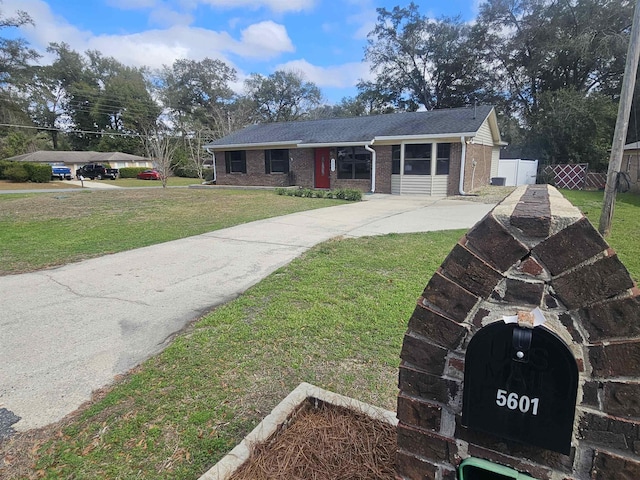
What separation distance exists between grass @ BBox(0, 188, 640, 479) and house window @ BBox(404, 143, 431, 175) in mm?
11488

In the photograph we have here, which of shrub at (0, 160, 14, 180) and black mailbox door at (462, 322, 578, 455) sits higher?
shrub at (0, 160, 14, 180)

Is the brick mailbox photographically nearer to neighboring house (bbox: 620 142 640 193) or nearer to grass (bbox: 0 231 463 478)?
grass (bbox: 0 231 463 478)

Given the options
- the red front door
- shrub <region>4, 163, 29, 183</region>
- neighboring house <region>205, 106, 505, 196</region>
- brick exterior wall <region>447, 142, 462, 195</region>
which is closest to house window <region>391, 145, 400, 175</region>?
neighboring house <region>205, 106, 505, 196</region>

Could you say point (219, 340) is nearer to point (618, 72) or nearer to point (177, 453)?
point (177, 453)

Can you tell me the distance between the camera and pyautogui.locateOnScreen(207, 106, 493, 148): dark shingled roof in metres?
15.7

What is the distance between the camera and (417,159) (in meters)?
16.0

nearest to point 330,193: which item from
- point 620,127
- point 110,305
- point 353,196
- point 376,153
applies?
point 353,196

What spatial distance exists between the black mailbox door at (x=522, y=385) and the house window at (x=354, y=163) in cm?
1686

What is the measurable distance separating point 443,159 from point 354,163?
430 centimetres

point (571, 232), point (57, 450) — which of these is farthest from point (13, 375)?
point (571, 232)

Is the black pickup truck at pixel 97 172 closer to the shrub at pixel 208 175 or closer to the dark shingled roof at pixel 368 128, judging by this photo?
the shrub at pixel 208 175

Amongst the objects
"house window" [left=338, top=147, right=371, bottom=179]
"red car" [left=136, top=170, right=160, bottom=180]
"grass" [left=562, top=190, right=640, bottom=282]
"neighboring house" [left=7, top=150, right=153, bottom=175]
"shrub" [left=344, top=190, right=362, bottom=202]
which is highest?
"neighboring house" [left=7, top=150, right=153, bottom=175]

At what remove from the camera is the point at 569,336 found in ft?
3.38

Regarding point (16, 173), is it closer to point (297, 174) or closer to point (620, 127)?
point (297, 174)
